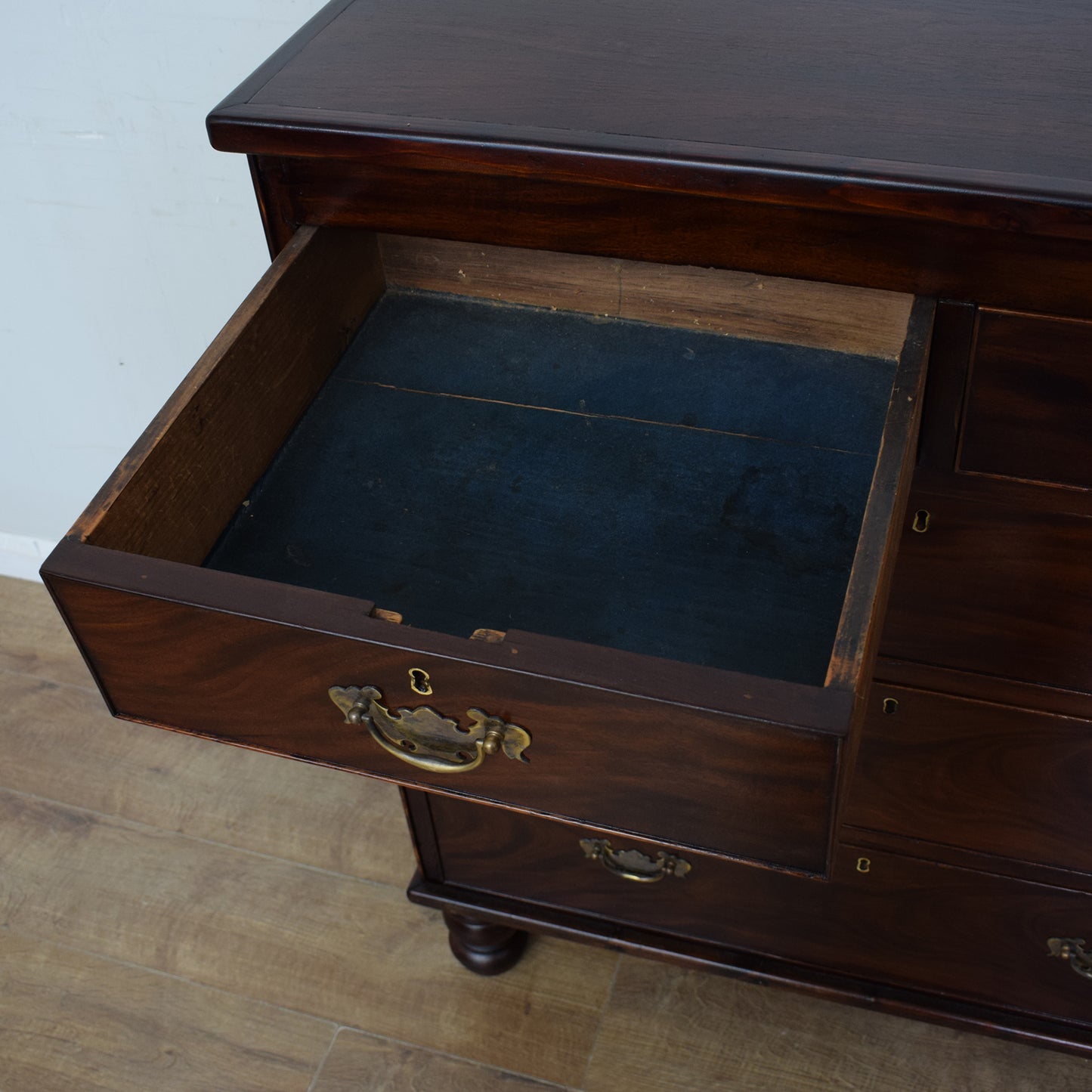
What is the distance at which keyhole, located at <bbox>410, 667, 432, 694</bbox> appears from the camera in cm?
64

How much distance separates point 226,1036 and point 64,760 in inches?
18.2

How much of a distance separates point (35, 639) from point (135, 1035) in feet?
2.15

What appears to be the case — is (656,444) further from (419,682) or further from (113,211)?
(113,211)

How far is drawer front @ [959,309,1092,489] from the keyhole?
39 centimetres

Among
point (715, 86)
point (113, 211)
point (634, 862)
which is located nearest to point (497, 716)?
point (715, 86)

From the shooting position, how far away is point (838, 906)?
3.70ft

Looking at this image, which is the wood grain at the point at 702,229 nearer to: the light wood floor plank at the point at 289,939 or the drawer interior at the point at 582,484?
the drawer interior at the point at 582,484

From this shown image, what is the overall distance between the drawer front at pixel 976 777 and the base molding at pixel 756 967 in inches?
7.9

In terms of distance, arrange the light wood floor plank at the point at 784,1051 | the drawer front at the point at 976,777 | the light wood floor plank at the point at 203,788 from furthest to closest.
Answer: the light wood floor plank at the point at 203,788 < the light wood floor plank at the point at 784,1051 < the drawer front at the point at 976,777

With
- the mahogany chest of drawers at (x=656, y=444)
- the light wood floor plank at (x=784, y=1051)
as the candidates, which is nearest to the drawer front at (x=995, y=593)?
the mahogany chest of drawers at (x=656, y=444)

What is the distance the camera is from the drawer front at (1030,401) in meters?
0.73

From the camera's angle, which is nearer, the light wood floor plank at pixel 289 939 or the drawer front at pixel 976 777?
the drawer front at pixel 976 777

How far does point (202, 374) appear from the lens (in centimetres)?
77

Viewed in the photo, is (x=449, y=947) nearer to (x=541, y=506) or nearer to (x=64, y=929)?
(x=64, y=929)
